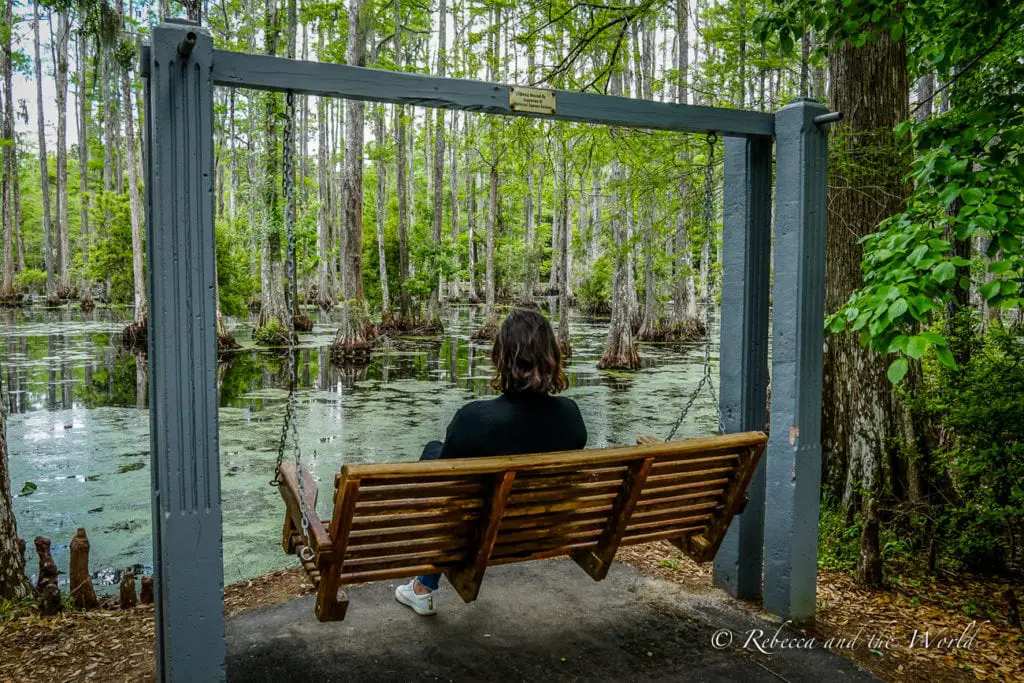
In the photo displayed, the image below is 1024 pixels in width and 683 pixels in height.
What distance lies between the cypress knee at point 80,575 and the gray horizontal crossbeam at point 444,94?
3.17m

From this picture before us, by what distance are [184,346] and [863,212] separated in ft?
16.7

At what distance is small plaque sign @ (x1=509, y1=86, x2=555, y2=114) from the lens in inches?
121

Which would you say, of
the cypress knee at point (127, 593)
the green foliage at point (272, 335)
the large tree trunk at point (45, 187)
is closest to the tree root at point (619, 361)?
the green foliage at point (272, 335)

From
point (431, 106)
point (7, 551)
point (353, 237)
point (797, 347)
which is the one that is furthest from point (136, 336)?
point (797, 347)

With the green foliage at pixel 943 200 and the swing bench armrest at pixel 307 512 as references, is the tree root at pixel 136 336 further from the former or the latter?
the green foliage at pixel 943 200

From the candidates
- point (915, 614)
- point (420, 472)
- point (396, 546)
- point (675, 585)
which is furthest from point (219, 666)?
point (915, 614)

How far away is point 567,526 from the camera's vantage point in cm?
303

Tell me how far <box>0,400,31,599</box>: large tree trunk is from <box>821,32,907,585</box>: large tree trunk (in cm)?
566

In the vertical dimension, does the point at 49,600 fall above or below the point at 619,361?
below

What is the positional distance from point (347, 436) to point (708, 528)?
7504mm

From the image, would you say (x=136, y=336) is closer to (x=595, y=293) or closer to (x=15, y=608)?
(x=15, y=608)

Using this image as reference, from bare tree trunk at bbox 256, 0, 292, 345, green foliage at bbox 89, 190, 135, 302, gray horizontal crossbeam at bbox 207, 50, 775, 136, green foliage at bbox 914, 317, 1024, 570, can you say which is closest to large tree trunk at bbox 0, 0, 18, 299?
green foliage at bbox 89, 190, 135, 302

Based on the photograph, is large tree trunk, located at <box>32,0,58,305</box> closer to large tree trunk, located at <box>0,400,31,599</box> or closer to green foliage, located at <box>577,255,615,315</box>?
green foliage, located at <box>577,255,615,315</box>

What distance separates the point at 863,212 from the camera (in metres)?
5.79
